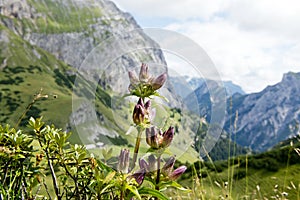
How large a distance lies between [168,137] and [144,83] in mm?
206

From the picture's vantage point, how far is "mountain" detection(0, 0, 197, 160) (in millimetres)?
1403

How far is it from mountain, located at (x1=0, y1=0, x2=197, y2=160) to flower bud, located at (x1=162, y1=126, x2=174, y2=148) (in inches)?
5.1

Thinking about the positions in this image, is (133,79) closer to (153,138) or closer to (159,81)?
(159,81)

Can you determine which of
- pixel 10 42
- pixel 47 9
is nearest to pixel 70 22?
pixel 47 9

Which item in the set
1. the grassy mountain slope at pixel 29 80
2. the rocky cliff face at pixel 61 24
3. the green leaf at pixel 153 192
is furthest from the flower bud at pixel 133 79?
the rocky cliff face at pixel 61 24

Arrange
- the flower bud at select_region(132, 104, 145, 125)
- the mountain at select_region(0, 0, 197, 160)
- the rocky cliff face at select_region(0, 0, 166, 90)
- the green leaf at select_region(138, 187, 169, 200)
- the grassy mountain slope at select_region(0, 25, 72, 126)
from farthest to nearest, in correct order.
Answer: the rocky cliff face at select_region(0, 0, 166, 90), the grassy mountain slope at select_region(0, 25, 72, 126), the mountain at select_region(0, 0, 197, 160), the flower bud at select_region(132, 104, 145, 125), the green leaf at select_region(138, 187, 169, 200)

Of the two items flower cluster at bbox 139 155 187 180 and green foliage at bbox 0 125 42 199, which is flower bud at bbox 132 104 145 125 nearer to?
flower cluster at bbox 139 155 187 180

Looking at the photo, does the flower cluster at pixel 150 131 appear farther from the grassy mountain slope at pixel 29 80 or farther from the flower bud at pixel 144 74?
the grassy mountain slope at pixel 29 80

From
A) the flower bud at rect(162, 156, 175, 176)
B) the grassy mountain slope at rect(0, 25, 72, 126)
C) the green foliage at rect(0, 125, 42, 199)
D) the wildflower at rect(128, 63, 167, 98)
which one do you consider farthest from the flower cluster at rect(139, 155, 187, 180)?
the grassy mountain slope at rect(0, 25, 72, 126)

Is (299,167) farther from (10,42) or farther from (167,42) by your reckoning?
(10,42)

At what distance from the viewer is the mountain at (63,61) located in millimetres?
1403

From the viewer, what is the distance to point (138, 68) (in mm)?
1386

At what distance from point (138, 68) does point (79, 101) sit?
0.94 ft

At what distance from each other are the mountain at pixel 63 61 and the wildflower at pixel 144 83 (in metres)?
0.07
